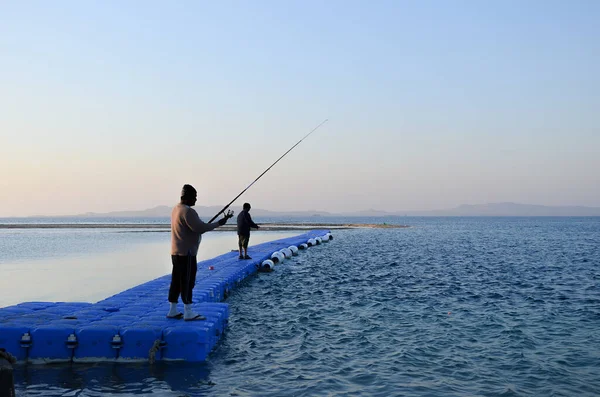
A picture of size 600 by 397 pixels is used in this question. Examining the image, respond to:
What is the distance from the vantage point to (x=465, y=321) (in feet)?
48.0

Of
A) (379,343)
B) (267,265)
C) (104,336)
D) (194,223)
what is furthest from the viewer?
(267,265)

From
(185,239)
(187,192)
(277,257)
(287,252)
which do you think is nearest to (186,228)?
(185,239)

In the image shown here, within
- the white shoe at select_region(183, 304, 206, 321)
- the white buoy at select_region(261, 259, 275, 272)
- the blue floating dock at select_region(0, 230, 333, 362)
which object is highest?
the white shoe at select_region(183, 304, 206, 321)

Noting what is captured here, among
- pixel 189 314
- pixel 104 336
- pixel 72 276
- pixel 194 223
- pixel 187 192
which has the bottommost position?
pixel 72 276

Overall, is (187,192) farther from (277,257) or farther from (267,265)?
(277,257)

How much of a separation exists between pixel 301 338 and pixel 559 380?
5.51 metres

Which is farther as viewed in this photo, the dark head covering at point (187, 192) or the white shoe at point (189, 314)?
the white shoe at point (189, 314)

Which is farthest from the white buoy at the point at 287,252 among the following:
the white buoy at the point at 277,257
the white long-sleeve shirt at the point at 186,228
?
the white long-sleeve shirt at the point at 186,228

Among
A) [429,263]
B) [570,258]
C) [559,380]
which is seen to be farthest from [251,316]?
[570,258]

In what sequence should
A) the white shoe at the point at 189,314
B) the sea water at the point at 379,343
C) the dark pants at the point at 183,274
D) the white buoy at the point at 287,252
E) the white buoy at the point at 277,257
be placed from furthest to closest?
the white buoy at the point at 287,252, the white buoy at the point at 277,257, the white shoe at the point at 189,314, the dark pants at the point at 183,274, the sea water at the point at 379,343

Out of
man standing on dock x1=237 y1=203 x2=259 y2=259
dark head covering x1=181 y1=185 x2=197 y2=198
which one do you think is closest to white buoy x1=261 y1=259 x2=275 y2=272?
man standing on dock x1=237 y1=203 x2=259 y2=259

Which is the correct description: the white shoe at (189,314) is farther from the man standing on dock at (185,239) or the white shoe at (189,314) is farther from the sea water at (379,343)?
the sea water at (379,343)

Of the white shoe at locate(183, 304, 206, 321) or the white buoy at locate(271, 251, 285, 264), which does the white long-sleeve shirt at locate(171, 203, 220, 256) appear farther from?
the white buoy at locate(271, 251, 285, 264)

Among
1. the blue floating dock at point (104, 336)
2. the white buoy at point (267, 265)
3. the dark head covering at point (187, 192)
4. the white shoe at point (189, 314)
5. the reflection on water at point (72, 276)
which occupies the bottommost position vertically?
the reflection on water at point (72, 276)
